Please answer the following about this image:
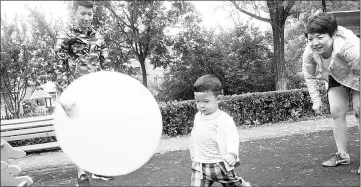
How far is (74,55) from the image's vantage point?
3.96 m

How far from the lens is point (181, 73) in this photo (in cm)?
1412

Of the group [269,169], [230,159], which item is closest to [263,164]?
[269,169]

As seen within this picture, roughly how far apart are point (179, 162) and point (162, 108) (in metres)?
3.03

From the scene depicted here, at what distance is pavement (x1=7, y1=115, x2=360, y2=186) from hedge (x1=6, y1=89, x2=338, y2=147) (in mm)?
737

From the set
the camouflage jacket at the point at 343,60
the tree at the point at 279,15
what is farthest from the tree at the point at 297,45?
the camouflage jacket at the point at 343,60

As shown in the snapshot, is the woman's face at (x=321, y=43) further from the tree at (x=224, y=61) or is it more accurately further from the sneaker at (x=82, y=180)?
the tree at (x=224, y=61)

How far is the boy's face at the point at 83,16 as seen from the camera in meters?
3.81

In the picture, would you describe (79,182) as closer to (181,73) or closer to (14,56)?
(181,73)

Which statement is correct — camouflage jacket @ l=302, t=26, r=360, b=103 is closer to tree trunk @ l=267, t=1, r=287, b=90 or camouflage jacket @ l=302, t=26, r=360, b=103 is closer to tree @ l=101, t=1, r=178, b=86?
tree trunk @ l=267, t=1, r=287, b=90

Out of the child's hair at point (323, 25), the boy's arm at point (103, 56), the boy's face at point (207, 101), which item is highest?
the child's hair at point (323, 25)

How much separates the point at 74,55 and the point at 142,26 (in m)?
9.69

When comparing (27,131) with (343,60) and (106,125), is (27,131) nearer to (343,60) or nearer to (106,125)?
(106,125)

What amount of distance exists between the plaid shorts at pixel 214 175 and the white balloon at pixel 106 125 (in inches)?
20.3

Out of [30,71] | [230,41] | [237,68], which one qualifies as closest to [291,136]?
[237,68]
